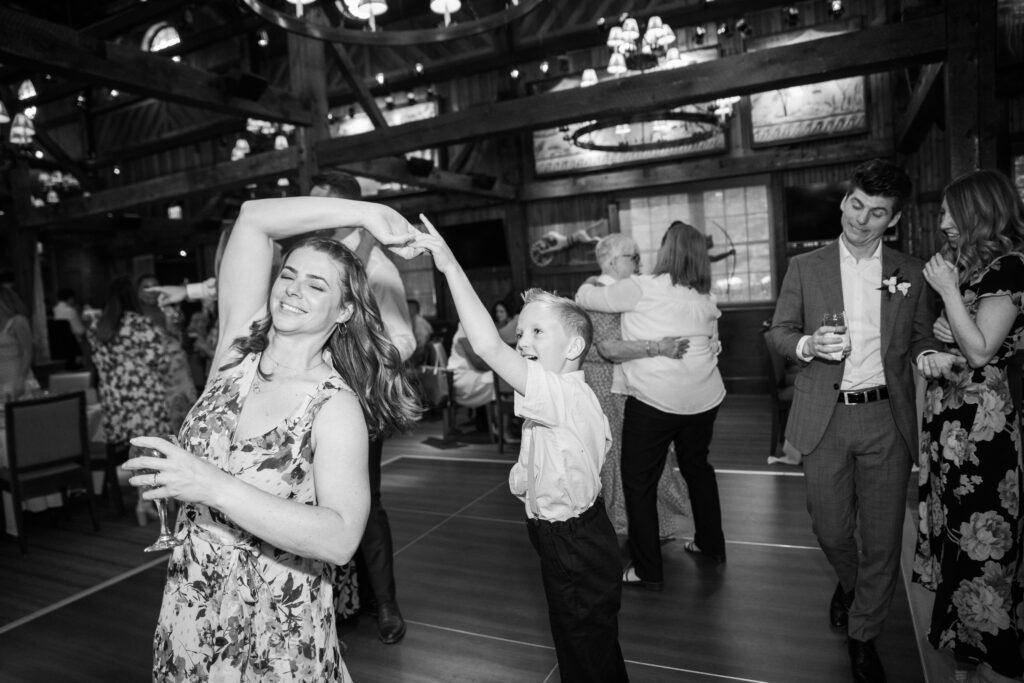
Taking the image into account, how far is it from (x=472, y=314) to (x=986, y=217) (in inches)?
70.9

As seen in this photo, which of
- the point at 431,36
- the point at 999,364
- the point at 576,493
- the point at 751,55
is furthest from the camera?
the point at 751,55

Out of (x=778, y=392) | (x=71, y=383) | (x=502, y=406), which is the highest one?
(x=71, y=383)

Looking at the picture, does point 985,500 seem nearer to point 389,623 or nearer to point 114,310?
point 389,623

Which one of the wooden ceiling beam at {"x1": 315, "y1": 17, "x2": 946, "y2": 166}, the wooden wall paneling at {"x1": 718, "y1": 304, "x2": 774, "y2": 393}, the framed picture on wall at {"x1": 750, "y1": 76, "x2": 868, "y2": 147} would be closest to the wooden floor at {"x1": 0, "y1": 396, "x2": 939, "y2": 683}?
the wooden ceiling beam at {"x1": 315, "y1": 17, "x2": 946, "y2": 166}

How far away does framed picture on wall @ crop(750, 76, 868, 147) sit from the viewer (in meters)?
7.89

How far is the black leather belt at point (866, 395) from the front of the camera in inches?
87.6

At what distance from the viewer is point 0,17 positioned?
375 centimetres

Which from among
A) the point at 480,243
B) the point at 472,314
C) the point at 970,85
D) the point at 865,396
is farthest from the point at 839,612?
the point at 480,243

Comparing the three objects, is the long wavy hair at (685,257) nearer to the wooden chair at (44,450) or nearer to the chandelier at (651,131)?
the chandelier at (651,131)

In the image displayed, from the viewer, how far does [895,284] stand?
2178 mm

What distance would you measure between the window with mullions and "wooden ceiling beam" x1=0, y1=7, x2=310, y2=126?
5.31m

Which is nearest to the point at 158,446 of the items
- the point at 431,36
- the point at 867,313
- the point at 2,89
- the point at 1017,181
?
the point at 867,313

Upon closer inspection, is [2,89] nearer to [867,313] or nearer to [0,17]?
[0,17]

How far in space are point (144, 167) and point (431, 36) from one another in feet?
43.3
